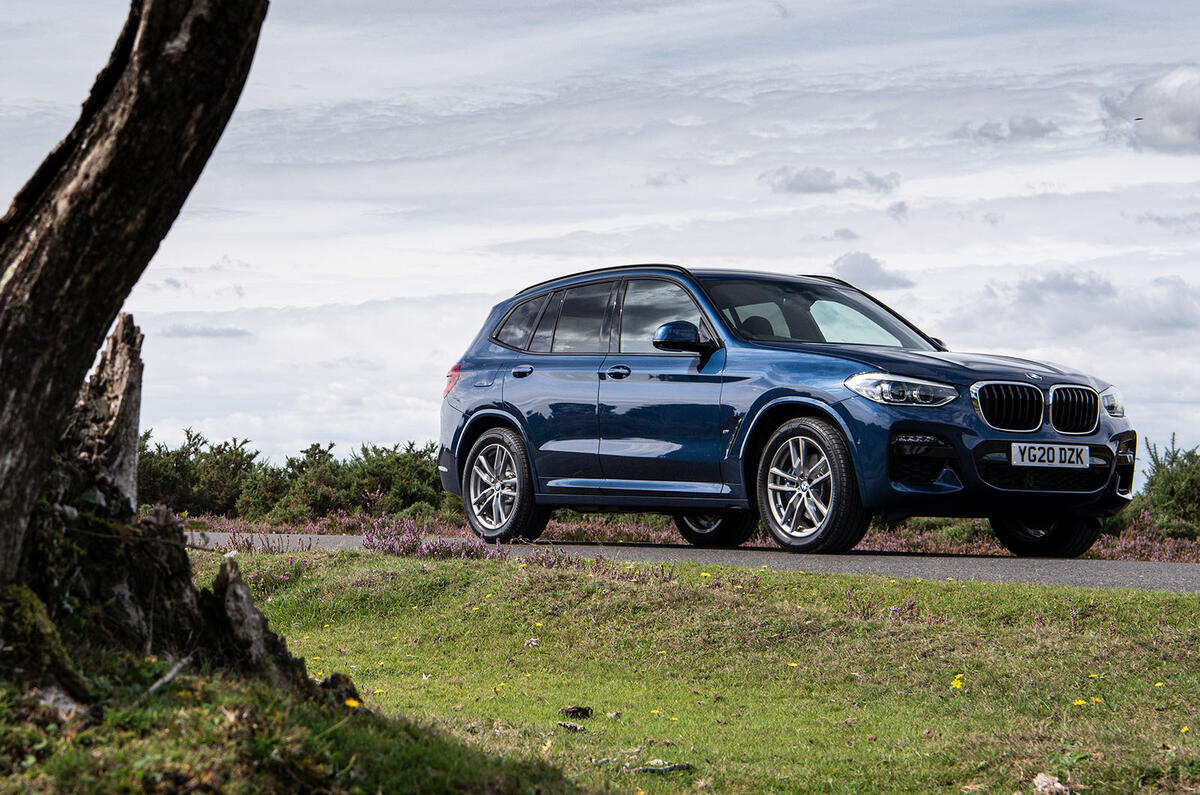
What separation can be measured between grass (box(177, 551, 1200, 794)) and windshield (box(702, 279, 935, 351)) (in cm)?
245

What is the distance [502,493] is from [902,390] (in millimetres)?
4297

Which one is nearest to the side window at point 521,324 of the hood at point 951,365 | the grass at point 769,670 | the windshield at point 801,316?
the windshield at point 801,316

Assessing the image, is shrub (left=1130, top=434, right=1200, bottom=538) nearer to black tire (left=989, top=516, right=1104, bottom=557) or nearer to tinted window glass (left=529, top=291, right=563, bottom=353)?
black tire (left=989, top=516, right=1104, bottom=557)

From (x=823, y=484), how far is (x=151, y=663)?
6570 mm

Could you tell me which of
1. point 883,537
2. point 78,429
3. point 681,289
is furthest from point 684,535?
point 78,429

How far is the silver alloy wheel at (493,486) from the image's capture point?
1221 cm

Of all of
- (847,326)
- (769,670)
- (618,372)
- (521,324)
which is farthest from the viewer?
(521,324)

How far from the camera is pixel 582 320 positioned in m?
12.0

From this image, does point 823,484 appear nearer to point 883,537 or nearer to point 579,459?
point 579,459

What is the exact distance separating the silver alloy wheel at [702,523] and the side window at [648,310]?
8.92 feet

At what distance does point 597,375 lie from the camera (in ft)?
37.2

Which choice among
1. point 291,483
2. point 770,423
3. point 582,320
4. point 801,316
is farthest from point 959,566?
point 291,483

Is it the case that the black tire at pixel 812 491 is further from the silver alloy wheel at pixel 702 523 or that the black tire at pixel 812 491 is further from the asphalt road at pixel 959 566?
the silver alloy wheel at pixel 702 523

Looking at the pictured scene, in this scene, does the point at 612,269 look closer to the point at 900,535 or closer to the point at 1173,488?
the point at 900,535
